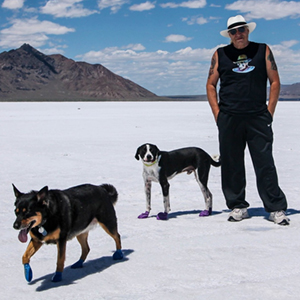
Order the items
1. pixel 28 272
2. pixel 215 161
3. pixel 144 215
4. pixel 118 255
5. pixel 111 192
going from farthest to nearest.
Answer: pixel 215 161, pixel 144 215, pixel 111 192, pixel 118 255, pixel 28 272

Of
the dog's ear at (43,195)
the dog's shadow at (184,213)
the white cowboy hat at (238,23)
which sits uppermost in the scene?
the white cowboy hat at (238,23)

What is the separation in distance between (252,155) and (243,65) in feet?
3.48

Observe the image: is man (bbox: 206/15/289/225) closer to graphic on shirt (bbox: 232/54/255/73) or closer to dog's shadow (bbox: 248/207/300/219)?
graphic on shirt (bbox: 232/54/255/73)

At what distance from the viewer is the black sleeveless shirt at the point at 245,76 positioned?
5.18m

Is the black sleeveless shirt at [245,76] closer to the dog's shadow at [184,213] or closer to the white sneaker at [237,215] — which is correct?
the white sneaker at [237,215]

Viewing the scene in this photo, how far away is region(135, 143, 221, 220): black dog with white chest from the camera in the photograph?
19.4 feet

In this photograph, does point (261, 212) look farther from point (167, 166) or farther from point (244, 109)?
point (244, 109)

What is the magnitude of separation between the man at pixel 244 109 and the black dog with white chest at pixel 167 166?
0.69m

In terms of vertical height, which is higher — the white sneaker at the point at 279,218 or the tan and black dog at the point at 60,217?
the tan and black dog at the point at 60,217

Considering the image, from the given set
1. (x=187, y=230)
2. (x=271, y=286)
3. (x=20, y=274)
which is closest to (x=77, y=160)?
(x=187, y=230)

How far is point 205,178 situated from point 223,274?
2637 millimetres

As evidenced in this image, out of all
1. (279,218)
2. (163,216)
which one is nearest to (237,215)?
(279,218)

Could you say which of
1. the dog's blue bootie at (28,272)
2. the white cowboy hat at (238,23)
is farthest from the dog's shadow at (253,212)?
the dog's blue bootie at (28,272)

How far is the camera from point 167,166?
6.08 m
